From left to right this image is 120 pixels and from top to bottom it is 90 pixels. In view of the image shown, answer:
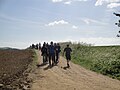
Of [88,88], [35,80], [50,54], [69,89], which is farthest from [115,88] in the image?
[50,54]

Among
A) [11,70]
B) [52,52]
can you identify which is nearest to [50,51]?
[52,52]

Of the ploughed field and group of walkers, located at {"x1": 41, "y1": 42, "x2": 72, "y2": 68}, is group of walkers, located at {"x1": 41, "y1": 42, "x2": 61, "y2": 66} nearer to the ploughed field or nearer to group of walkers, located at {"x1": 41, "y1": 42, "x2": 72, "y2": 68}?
group of walkers, located at {"x1": 41, "y1": 42, "x2": 72, "y2": 68}

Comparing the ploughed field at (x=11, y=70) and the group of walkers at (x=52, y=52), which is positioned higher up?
the group of walkers at (x=52, y=52)

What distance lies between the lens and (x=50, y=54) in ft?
90.7

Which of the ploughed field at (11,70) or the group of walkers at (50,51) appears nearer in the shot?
the ploughed field at (11,70)

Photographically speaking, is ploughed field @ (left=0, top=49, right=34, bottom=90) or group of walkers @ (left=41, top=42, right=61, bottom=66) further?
→ group of walkers @ (left=41, top=42, right=61, bottom=66)

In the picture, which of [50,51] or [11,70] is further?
[50,51]

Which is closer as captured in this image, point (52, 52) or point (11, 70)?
point (11, 70)

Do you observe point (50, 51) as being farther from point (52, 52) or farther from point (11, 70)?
point (11, 70)

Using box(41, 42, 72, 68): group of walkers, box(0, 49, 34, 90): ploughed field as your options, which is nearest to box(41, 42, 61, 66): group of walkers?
box(41, 42, 72, 68): group of walkers

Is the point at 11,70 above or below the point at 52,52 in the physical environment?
below

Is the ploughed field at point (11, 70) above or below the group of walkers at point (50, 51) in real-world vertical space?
below

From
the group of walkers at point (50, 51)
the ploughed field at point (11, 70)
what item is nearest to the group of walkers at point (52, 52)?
the group of walkers at point (50, 51)

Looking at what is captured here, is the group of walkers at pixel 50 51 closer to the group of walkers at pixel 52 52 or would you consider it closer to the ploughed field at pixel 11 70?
the group of walkers at pixel 52 52
